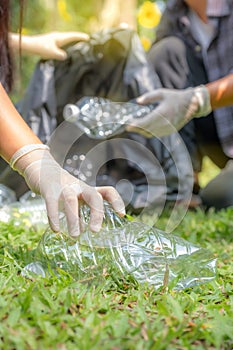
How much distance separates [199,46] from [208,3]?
0.19m

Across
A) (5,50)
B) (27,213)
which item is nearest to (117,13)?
(5,50)

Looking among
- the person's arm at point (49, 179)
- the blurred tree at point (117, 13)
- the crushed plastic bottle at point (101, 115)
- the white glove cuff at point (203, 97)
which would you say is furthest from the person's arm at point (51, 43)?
the blurred tree at point (117, 13)

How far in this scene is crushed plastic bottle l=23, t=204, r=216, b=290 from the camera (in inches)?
51.9

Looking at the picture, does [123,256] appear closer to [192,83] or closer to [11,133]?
[11,133]

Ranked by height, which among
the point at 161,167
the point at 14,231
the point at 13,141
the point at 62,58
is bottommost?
the point at 161,167

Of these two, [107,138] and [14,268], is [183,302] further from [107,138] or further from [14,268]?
[107,138]

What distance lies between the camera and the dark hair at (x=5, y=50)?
185 cm

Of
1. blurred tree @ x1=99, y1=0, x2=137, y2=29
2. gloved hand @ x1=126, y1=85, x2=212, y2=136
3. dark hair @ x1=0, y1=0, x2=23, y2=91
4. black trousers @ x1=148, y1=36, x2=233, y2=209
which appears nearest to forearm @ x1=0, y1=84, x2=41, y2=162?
dark hair @ x1=0, y1=0, x2=23, y2=91

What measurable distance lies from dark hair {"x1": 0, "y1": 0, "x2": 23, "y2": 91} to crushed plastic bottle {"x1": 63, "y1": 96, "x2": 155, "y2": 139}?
0.31 meters

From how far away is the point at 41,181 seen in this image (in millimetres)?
1275

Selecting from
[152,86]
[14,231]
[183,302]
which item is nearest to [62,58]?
[152,86]

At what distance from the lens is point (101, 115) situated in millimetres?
2309

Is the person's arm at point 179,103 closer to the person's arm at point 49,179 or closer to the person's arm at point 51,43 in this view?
the person's arm at point 51,43

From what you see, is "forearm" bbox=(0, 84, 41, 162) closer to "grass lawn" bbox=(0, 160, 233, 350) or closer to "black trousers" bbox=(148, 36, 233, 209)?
"grass lawn" bbox=(0, 160, 233, 350)
